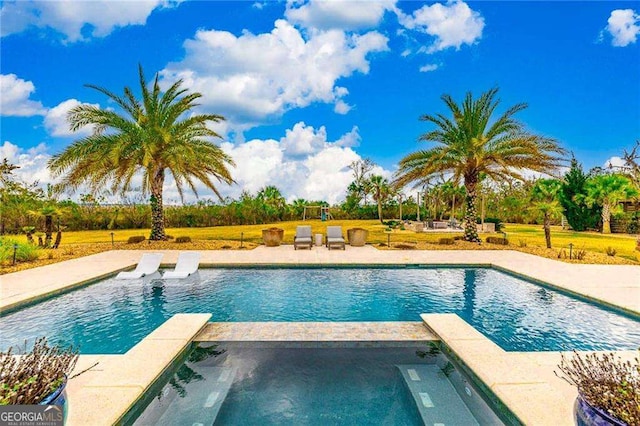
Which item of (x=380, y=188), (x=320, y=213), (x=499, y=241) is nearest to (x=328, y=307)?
(x=499, y=241)

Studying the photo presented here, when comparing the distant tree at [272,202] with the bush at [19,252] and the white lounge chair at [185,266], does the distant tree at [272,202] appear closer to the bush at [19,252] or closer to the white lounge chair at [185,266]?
the bush at [19,252]

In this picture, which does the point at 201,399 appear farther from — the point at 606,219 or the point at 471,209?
the point at 606,219

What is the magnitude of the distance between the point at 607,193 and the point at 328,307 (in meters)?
24.5

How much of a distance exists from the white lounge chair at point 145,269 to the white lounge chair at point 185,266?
59 cm

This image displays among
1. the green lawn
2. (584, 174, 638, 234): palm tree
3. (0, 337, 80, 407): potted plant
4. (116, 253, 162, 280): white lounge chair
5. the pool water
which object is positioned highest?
(584, 174, 638, 234): palm tree

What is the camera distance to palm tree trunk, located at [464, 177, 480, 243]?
16.0 meters

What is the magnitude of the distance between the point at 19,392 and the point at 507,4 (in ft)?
54.9

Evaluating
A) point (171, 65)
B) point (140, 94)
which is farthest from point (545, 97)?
point (140, 94)

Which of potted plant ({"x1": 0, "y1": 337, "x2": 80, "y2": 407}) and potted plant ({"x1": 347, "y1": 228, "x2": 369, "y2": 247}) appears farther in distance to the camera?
potted plant ({"x1": 347, "y1": 228, "x2": 369, "y2": 247})

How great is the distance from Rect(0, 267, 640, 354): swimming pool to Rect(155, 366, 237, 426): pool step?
1.76 meters

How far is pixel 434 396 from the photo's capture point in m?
3.99

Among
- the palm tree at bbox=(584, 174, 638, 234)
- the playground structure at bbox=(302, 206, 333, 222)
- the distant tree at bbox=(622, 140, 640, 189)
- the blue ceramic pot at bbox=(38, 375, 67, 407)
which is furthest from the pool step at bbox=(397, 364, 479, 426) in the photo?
the distant tree at bbox=(622, 140, 640, 189)

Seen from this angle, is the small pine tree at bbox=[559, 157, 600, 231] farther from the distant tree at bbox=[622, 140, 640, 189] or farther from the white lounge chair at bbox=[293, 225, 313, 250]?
the white lounge chair at bbox=[293, 225, 313, 250]

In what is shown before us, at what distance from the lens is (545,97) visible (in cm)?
1969
